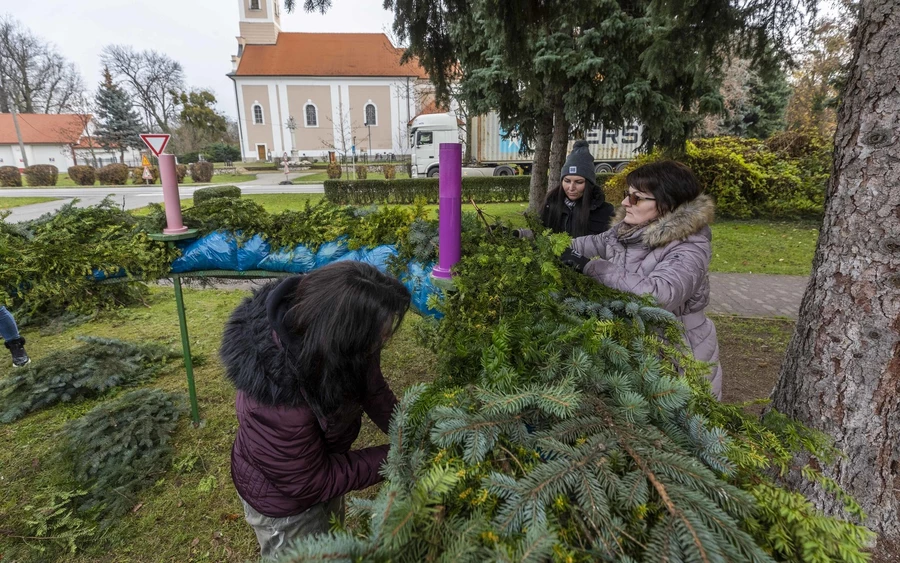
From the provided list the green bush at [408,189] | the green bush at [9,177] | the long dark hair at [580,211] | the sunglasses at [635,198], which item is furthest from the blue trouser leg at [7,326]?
the green bush at [9,177]

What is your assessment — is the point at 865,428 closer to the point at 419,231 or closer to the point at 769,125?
the point at 419,231

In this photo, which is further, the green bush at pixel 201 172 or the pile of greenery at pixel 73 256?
the green bush at pixel 201 172

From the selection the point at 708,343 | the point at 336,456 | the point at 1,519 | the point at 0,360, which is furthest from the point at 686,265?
the point at 0,360

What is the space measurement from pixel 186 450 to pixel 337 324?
281 centimetres

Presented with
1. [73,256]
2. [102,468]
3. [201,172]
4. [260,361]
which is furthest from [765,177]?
[201,172]

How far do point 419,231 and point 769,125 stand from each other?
2729cm

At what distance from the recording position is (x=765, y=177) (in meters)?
11.0

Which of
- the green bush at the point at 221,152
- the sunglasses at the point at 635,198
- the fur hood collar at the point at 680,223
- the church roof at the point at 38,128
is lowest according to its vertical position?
the fur hood collar at the point at 680,223

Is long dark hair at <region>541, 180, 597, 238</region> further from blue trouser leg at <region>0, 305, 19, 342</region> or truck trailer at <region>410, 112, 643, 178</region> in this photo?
truck trailer at <region>410, 112, 643, 178</region>

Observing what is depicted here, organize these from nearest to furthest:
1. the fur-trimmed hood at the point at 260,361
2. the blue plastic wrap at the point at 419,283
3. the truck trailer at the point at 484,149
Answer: the fur-trimmed hood at the point at 260,361 → the blue plastic wrap at the point at 419,283 → the truck trailer at the point at 484,149

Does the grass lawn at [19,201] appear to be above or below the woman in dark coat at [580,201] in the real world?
below

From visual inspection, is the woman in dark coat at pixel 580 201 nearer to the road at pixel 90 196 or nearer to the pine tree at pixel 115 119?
the road at pixel 90 196

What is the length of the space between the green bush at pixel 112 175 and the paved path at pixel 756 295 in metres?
29.6

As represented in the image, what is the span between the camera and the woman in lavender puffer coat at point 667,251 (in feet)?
5.61
